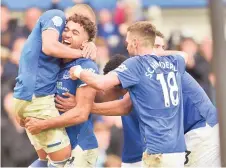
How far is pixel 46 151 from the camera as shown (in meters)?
5.28

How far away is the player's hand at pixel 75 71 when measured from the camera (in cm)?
491

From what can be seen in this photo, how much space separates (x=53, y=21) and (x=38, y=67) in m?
0.37

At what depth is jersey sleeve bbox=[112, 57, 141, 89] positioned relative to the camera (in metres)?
4.87

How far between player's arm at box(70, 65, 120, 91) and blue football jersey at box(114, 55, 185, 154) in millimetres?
53

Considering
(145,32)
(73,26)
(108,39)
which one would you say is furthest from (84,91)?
(108,39)

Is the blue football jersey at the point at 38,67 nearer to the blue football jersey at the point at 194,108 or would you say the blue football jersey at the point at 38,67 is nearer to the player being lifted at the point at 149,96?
the player being lifted at the point at 149,96

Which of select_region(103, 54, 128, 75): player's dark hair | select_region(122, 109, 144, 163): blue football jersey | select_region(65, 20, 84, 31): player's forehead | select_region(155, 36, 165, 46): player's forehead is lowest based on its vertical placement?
select_region(122, 109, 144, 163): blue football jersey

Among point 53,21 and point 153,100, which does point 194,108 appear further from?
point 53,21

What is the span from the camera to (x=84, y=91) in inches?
201

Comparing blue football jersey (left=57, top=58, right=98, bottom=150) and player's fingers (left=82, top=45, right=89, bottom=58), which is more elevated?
player's fingers (left=82, top=45, right=89, bottom=58)

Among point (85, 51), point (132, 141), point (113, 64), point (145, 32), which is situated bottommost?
point (132, 141)

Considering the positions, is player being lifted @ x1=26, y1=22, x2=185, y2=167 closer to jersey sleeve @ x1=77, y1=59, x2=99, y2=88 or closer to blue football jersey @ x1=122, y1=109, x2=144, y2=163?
jersey sleeve @ x1=77, y1=59, x2=99, y2=88

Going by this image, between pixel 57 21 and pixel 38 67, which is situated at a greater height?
pixel 57 21

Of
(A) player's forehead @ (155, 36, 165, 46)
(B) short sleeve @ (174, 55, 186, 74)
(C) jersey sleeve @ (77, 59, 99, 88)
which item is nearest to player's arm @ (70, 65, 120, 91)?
(C) jersey sleeve @ (77, 59, 99, 88)
